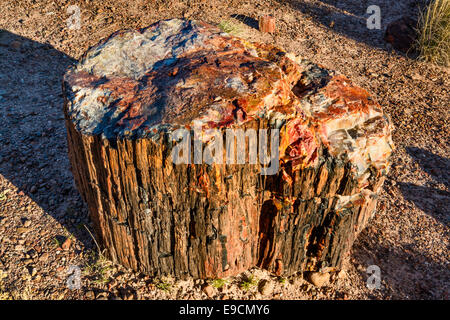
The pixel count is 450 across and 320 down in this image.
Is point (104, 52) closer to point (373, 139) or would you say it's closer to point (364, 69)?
point (373, 139)

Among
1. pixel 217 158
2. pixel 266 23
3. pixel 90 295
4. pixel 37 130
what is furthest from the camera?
pixel 266 23

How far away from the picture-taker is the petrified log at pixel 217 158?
227 centimetres

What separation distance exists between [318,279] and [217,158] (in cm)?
125

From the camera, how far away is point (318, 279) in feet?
9.29

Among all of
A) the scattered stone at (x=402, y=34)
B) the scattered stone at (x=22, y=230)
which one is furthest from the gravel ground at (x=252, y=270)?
the scattered stone at (x=402, y=34)

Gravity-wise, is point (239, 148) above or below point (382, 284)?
above

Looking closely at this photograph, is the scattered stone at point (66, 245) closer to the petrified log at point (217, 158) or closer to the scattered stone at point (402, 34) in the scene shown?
the petrified log at point (217, 158)

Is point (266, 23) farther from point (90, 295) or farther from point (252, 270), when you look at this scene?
point (90, 295)

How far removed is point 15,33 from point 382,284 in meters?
5.30

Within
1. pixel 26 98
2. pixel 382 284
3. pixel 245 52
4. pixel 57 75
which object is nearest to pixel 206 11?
pixel 57 75

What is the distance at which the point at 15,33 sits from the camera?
539 centimetres

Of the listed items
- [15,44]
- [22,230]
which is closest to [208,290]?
[22,230]

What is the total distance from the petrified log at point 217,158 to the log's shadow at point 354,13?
3.19 meters

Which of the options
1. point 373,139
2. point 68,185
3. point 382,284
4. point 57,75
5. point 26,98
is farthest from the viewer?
point 57,75
